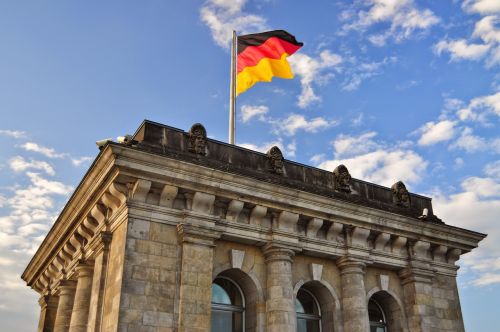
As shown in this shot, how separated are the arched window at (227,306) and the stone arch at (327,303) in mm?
2206

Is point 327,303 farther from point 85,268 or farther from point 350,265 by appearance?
point 85,268

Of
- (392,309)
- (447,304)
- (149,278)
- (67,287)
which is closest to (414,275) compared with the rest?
(392,309)

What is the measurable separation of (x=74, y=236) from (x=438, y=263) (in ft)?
49.1

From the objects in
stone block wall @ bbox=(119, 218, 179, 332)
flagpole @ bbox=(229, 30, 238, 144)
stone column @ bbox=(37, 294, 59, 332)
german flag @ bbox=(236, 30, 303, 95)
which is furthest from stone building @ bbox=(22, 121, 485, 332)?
german flag @ bbox=(236, 30, 303, 95)

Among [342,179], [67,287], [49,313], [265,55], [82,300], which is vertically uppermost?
[265,55]

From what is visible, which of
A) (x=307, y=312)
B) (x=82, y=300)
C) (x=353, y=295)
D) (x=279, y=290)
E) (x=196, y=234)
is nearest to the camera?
(x=196, y=234)

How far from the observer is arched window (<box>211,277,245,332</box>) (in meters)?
18.4

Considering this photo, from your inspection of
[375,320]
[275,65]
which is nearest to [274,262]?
[375,320]

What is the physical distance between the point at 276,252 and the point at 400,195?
25.4 ft

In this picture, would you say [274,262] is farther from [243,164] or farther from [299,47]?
[299,47]

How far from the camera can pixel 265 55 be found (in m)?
25.4

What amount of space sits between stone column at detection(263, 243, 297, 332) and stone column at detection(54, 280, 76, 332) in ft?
30.2

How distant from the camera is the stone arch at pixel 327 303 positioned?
64.5 feet

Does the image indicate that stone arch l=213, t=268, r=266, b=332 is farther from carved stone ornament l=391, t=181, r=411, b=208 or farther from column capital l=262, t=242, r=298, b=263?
carved stone ornament l=391, t=181, r=411, b=208
